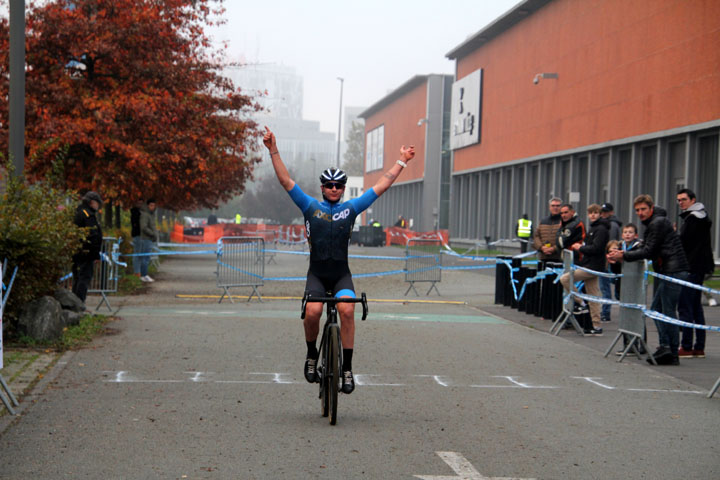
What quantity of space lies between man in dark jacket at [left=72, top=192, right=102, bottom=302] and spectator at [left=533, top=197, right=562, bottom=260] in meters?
7.11

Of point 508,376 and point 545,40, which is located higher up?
point 545,40

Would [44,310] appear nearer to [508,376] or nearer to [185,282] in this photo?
[508,376]

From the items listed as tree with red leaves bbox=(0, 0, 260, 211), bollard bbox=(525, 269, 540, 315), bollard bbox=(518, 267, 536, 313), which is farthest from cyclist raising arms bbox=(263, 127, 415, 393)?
tree with red leaves bbox=(0, 0, 260, 211)

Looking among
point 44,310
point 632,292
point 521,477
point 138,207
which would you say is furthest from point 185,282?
point 521,477

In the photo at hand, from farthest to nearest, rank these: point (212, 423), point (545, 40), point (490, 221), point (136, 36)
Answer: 1. point (490, 221)
2. point (545, 40)
3. point (136, 36)
4. point (212, 423)

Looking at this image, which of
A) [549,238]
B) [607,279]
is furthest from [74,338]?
[607,279]

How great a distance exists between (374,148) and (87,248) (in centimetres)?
8544

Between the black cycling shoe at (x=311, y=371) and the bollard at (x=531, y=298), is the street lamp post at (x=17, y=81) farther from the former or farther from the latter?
the bollard at (x=531, y=298)

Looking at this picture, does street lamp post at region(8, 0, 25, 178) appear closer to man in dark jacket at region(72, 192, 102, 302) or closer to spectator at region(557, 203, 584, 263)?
man in dark jacket at region(72, 192, 102, 302)

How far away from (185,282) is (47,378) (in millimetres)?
16048

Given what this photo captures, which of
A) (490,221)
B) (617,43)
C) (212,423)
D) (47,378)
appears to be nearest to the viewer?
(212,423)

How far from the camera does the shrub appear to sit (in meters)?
11.7

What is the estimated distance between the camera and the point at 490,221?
193 feet

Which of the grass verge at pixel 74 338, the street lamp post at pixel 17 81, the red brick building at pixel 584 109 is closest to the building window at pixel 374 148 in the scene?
the red brick building at pixel 584 109
